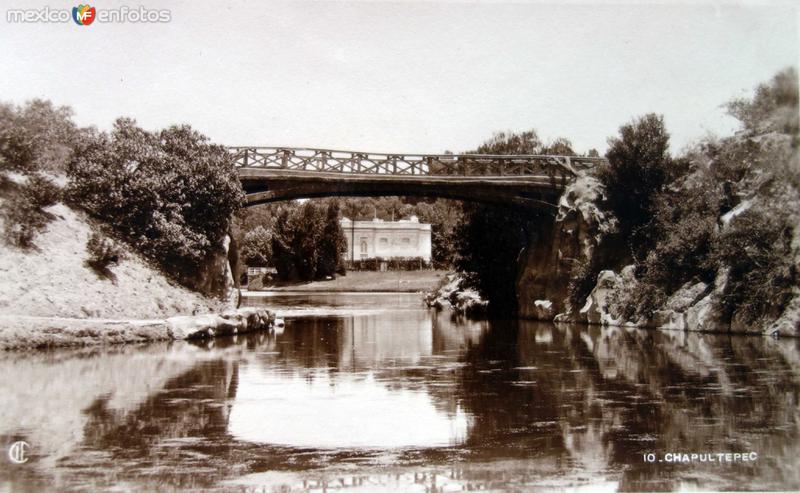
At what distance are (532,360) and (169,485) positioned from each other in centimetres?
1710

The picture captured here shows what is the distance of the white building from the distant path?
10614 millimetres

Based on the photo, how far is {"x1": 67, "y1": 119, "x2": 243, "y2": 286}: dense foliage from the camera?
120ft

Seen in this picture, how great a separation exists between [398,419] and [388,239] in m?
105

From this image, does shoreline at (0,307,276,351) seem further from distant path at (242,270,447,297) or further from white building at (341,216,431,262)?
white building at (341,216,431,262)

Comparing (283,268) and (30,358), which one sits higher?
(283,268)

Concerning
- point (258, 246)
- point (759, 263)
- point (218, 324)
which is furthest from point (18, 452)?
point (258, 246)

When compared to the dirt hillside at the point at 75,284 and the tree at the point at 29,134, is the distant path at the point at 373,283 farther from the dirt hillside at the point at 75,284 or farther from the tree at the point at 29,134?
the tree at the point at 29,134

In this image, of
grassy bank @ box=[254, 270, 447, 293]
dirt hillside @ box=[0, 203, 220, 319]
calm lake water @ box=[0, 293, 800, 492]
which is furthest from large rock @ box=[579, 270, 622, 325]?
grassy bank @ box=[254, 270, 447, 293]

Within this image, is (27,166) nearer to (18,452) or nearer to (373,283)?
(18,452)

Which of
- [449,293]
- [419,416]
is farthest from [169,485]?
[449,293]

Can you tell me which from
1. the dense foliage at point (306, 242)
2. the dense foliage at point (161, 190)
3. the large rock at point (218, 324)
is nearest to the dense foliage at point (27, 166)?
the dense foliage at point (161, 190)

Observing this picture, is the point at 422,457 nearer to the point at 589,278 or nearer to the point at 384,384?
the point at 384,384

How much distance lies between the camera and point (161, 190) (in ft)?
125

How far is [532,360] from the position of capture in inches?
1034
